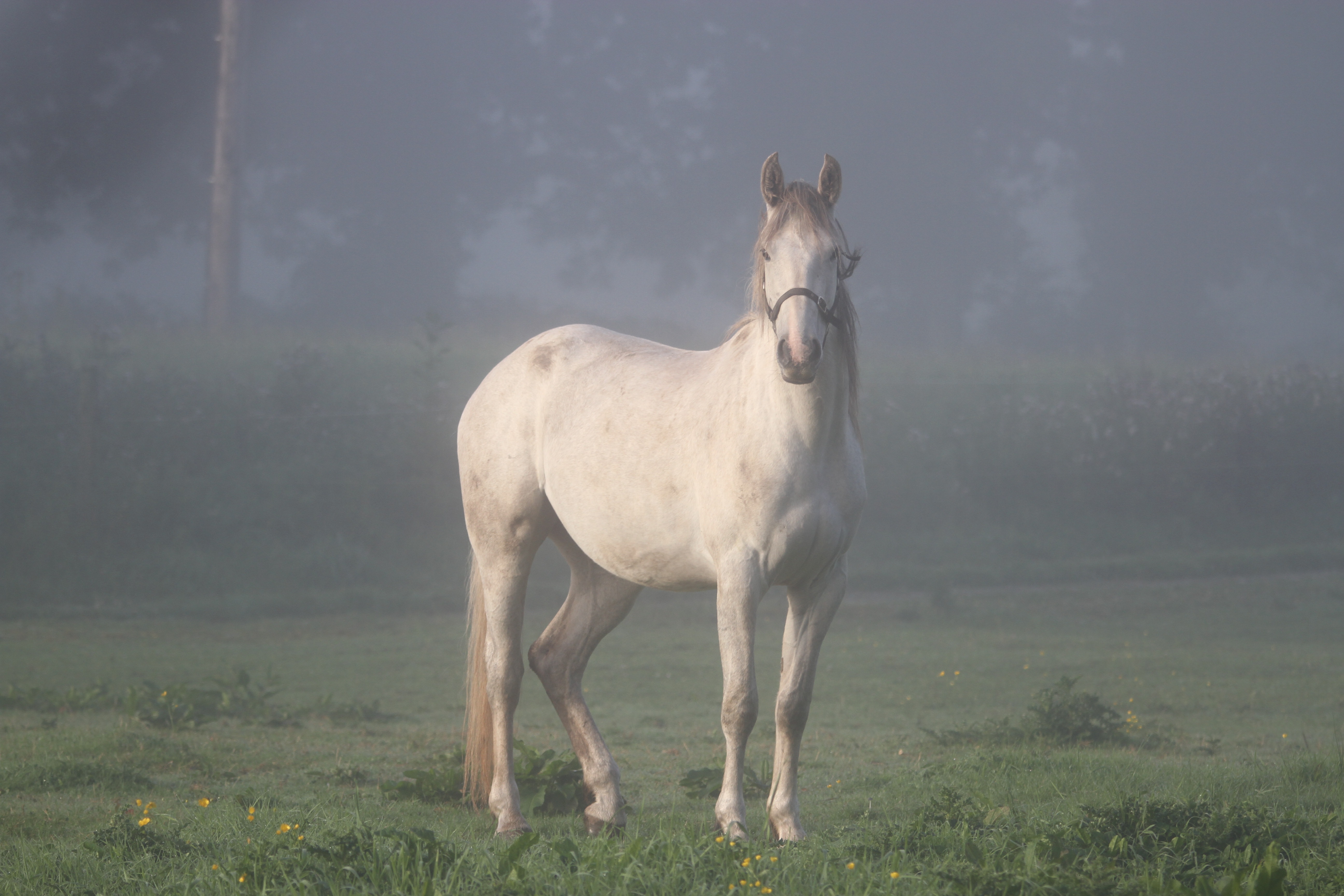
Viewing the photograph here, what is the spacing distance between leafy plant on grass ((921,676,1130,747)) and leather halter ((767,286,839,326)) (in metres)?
3.14

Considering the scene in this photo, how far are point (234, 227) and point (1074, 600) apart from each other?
12216 millimetres

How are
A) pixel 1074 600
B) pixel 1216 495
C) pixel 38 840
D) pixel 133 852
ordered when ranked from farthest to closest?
pixel 1216 495 < pixel 1074 600 < pixel 38 840 < pixel 133 852

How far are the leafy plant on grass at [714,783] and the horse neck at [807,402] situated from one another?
1576mm

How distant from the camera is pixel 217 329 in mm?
16281

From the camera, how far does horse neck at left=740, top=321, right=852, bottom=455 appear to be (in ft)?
12.2

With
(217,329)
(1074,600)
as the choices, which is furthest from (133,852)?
(217,329)

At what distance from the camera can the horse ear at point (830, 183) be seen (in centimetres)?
377

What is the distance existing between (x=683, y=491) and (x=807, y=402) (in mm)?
603

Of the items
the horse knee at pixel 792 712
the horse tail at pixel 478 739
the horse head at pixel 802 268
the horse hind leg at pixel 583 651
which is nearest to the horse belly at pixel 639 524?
the horse hind leg at pixel 583 651

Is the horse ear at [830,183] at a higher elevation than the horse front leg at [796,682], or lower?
higher

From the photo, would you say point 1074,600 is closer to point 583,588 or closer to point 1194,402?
point 1194,402

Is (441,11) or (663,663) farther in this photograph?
(441,11)

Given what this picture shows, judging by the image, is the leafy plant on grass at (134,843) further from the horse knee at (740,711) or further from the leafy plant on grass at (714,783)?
the leafy plant on grass at (714,783)

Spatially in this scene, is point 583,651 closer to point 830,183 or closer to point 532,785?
point 532,785
